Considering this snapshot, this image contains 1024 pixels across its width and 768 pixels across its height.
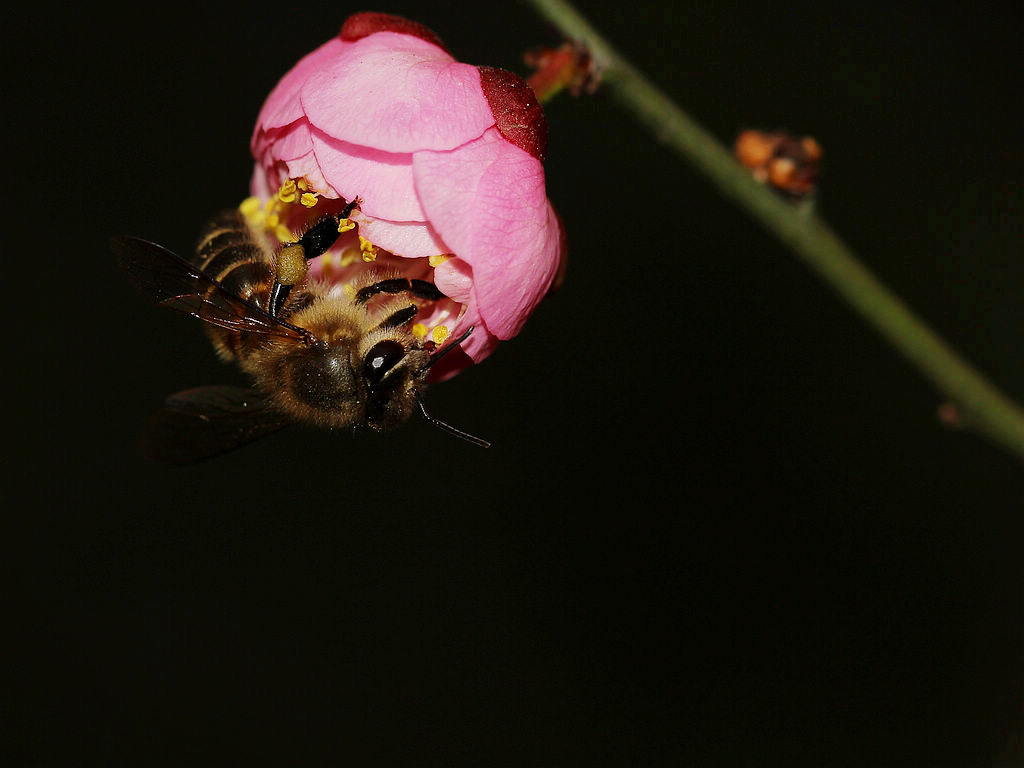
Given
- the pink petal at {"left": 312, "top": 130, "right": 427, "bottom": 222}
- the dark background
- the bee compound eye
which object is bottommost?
the dark background

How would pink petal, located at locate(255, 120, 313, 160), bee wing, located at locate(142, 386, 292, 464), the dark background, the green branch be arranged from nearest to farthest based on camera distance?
pink petal, located at locate(255, 120, 313, 160)
bee wing, located at locate(142, 386, 292, 464)
the green branch
the dark background

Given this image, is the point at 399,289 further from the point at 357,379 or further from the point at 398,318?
the point at 357,379

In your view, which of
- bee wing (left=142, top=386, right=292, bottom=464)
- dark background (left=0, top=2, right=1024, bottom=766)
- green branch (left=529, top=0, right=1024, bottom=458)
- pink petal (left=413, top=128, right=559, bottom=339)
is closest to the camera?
pink petal (left=413, top=128, right=559, bottom=339)

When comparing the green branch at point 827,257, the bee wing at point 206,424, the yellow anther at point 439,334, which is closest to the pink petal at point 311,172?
the yellow anther at point 439,334

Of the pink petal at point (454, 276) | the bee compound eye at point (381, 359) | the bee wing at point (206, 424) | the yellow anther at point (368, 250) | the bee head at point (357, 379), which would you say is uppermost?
the pink petal at point (454, 276)

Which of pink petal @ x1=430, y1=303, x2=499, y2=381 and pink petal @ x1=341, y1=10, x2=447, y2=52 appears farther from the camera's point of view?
pink petal @ x1=341, y1=10, x2=447, y2=52

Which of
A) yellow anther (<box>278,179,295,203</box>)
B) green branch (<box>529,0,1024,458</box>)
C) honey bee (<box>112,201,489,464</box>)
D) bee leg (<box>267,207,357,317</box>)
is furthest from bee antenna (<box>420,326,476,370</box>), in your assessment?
green branch (<box>529,0,1024,458</box>)

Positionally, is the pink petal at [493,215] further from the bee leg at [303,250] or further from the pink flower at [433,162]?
the bee leg at [303,250]

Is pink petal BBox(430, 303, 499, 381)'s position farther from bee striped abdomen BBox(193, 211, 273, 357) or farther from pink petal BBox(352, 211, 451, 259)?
bee striped abdomen BBox(193, 211, 273, 357)
